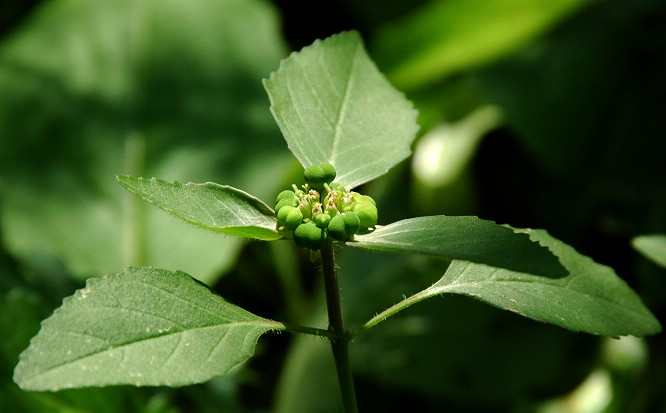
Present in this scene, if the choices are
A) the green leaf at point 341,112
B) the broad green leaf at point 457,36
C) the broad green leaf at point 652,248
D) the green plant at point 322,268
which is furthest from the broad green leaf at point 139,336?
the broad green leaf at point 457,36

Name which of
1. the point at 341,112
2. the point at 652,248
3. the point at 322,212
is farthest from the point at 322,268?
the point at 652,248

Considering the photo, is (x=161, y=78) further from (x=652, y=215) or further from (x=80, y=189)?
(x=652, y=215)

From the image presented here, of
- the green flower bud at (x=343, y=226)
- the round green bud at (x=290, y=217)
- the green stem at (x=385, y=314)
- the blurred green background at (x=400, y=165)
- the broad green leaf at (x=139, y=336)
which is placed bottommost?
the broad green leaf at (x=139, y=336)

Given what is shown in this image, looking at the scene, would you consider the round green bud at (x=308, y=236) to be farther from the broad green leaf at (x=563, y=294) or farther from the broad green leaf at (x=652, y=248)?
the broad green leaf at (x=652, y=248)

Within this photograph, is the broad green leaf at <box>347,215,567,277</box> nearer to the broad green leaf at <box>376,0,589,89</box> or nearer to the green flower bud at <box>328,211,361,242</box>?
the green flower bud at <box>328,211,361,242</box>

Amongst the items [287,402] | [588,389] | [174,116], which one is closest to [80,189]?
[174,116]

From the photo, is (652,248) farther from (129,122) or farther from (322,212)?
(129,122)
